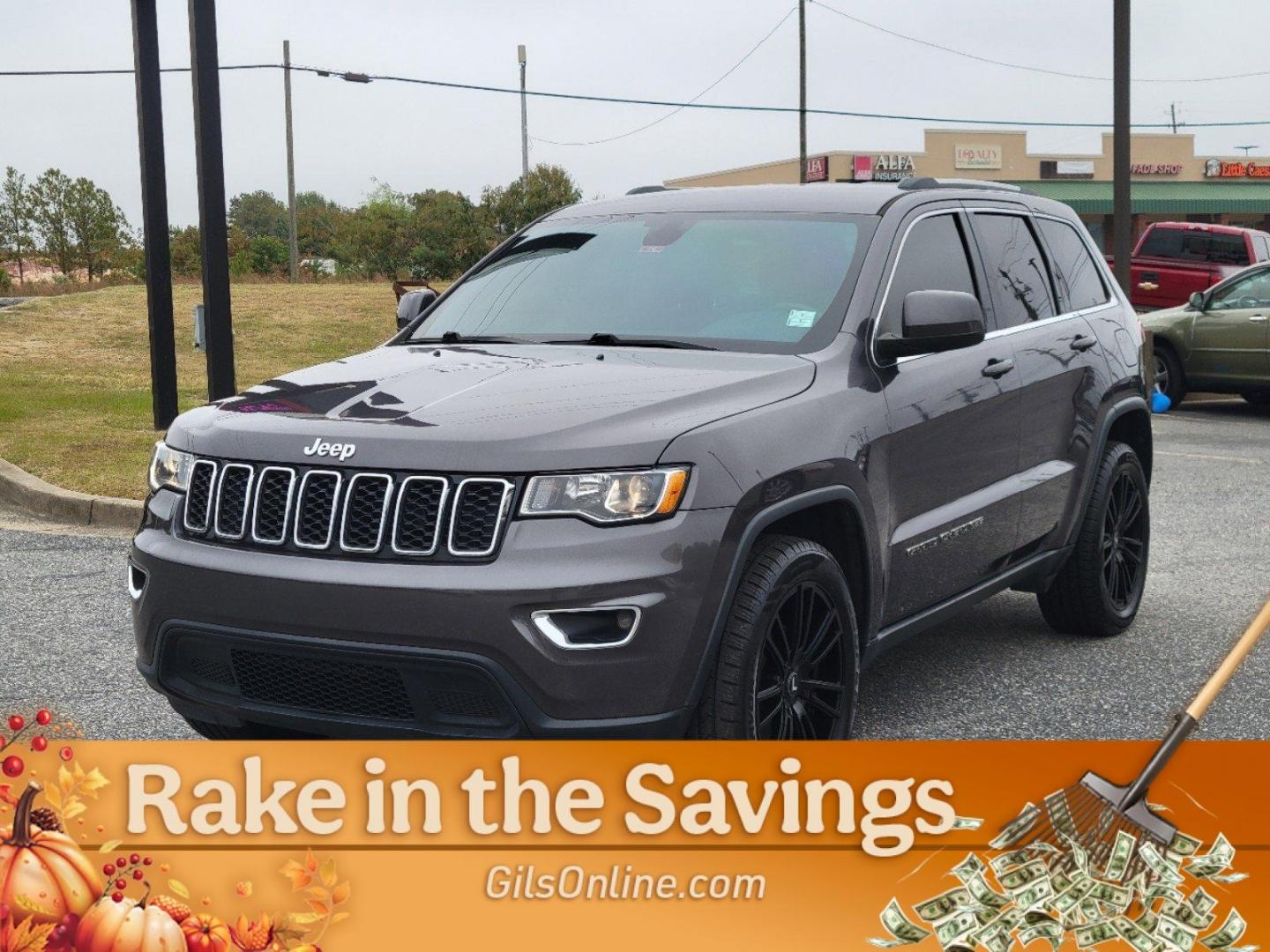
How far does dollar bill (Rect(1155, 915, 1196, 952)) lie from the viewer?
296 cm

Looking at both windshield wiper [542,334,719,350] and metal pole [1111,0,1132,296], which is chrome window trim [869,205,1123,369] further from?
metal pole [1111,0,1132,296]

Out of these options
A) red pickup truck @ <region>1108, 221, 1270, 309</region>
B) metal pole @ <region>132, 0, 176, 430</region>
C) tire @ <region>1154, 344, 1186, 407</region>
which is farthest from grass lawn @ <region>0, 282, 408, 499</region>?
red pickup truck @ <region>1108, 221, 1270, 309</region>

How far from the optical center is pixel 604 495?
364cm

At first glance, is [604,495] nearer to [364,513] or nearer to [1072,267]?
[364,513]

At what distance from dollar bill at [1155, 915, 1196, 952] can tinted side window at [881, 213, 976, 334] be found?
7.51ft

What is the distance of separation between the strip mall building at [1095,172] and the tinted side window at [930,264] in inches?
2216

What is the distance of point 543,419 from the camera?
3791mm

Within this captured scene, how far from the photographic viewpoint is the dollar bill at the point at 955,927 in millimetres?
2988

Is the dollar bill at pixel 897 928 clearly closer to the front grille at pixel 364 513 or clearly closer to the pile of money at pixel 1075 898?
the pile of money at pixel 1075 898

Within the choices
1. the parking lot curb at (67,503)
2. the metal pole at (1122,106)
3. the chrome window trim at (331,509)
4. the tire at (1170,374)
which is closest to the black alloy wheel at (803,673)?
the chrome window trim at (331,509)

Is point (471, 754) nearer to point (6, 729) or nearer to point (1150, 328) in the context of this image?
point (6, 729)

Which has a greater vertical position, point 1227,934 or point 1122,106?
point 1122,106

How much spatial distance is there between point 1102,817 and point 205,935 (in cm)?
178

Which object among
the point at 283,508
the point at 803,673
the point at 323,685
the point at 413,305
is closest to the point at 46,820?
the point at 323,685
